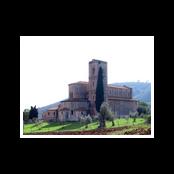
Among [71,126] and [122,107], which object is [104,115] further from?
[71,126]

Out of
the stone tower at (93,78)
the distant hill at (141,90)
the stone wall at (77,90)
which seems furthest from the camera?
the stone wall at (77,90)

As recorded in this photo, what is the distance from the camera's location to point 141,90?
17203 millimetres

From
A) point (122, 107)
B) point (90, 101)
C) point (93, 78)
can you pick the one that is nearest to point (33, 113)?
point (90, 101)

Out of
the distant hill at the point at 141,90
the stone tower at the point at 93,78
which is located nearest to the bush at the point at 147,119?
the distant hill at the point at 141,90

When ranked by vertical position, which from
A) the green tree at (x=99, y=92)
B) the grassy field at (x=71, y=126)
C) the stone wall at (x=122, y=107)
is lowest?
the grassy field at (x=71, y=126)

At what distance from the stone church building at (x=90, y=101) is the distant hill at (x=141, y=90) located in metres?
0.08

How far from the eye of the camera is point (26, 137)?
56.0ft

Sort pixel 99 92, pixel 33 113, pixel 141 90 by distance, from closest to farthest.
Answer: pixel 141 90 < pixel 33 113 < pixel 99 92

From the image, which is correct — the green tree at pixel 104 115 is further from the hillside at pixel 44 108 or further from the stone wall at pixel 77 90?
the hillside at pixel 44 108

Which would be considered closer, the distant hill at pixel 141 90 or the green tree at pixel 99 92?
the distant hill at pixel 141 90

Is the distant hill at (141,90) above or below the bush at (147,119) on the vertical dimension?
above

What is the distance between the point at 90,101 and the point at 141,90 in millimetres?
1075

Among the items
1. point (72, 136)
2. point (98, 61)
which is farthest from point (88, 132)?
point (98, 61)

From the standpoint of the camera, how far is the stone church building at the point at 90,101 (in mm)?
17391
